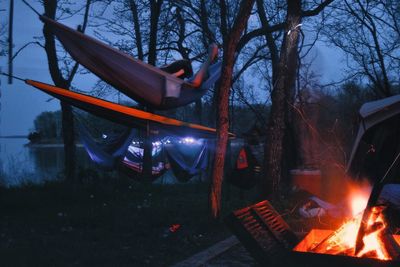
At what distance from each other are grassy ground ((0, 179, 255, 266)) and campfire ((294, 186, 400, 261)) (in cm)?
173

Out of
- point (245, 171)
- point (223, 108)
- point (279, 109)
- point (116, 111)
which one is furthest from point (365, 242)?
point (245, 171)

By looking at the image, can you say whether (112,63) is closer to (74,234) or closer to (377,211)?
(74,234)

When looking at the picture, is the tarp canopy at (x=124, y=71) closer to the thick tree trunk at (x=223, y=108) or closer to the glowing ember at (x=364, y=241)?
the thick tree trunk at (x=223, y=108)

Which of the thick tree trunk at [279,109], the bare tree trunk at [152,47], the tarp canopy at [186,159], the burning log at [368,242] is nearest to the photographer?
the burning log at [368,242]

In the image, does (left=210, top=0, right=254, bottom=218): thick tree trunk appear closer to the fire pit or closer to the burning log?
the fire pit

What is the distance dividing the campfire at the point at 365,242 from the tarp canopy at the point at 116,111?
119 inches

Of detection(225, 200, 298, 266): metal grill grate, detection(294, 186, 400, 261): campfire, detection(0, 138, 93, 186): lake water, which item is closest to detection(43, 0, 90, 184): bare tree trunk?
detection(0, 138, 93, 186): lake water

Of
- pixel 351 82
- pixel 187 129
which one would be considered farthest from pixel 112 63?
pixel 351 82

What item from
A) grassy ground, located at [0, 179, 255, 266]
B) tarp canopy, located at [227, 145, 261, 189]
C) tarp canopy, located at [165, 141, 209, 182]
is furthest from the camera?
tarp canopy, located at [165, 141, 209, 182]

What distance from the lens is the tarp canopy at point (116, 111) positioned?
5910mm

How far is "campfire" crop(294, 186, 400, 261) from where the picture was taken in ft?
12.2

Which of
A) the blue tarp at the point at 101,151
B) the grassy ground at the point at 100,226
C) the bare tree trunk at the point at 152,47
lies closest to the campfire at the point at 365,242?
the grassy ground at the point at 100,226

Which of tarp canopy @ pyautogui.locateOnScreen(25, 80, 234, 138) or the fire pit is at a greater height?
tarp canopy @ pyautogui.locateOnScreen(25, 80, 234, 138)

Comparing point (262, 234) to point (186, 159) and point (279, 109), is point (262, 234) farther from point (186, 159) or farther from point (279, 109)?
point (186, 159)
